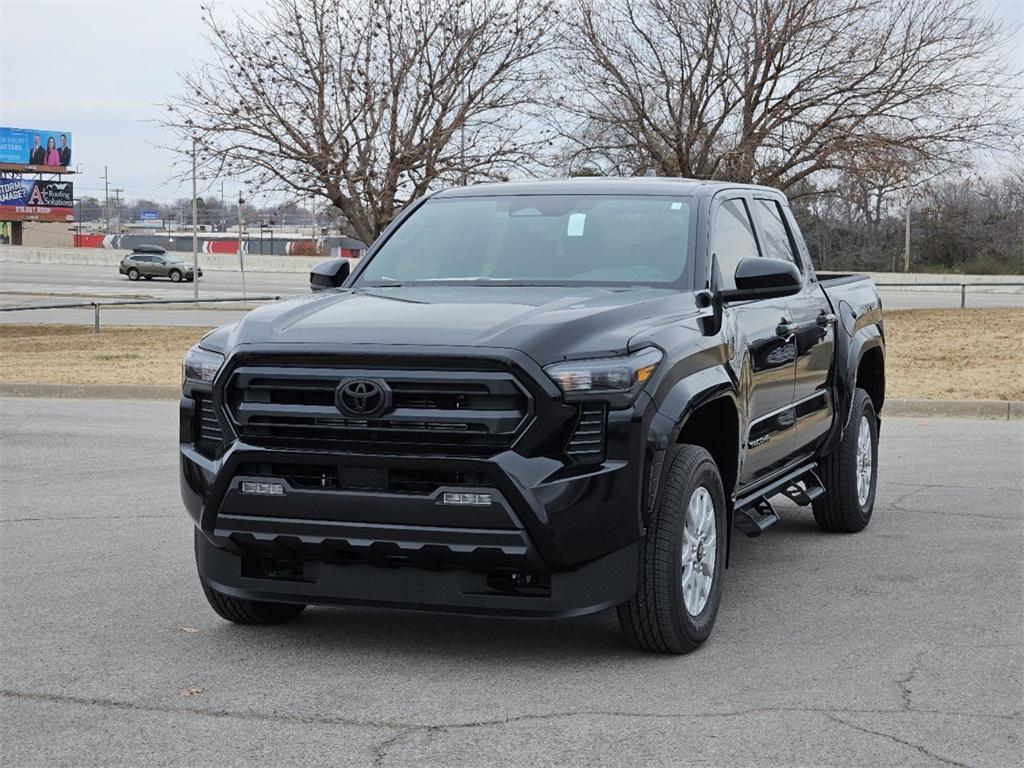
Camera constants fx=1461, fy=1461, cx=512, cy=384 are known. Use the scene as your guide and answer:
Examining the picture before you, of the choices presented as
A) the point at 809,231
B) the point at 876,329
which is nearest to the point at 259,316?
the point at 876,329

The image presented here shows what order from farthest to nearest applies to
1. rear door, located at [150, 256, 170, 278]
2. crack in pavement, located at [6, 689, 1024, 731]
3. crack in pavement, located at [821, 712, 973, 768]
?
rear door, located at [150, 256, 170, 278] < crack in pavement, located at [6, 689, 1024, 731] < crack in pavement, located at [821, 712, 973, 768]

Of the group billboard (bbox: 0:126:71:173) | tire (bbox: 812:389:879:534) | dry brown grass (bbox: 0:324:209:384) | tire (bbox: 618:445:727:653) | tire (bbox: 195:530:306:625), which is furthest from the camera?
billboard (bbox: 0:126:71:173)

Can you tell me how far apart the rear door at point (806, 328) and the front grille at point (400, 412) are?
2717mm

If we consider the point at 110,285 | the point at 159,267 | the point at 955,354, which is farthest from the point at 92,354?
the point at 159,267

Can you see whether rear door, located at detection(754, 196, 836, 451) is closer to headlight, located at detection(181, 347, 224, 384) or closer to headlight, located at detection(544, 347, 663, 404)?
headlight, located at detection(544, 347, 663, 404)

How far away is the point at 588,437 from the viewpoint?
523 centimetres

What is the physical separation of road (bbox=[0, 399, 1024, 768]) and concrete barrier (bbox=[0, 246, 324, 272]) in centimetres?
6776

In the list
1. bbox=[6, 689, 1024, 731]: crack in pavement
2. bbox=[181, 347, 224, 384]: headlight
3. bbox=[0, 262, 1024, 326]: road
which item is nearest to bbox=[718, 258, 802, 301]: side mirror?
bbox=[6, 689, 1024, 731]: crack in pavement

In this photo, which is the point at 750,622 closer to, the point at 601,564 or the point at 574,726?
the point at 601,564

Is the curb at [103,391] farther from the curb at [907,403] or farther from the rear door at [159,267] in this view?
the rear door at [159,267]

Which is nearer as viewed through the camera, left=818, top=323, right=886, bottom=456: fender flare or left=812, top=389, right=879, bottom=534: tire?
left=818, top=323, right=886, bottom=456: fender flare

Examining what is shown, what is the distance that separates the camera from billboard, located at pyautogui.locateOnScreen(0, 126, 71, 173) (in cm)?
12938

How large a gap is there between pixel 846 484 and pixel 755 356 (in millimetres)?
2016

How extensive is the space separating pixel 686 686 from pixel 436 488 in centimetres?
117
